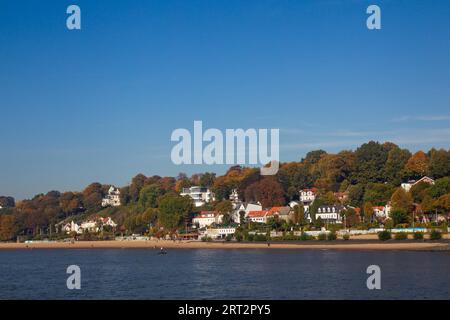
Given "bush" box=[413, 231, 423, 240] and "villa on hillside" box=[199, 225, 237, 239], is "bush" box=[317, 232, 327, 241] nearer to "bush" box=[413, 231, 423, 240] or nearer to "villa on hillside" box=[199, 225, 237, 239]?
"bush" box=[413, 231, 423, 240]

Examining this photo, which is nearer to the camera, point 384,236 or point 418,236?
point 418,236

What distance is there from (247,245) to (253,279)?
53156mm

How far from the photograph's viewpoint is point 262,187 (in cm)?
15125

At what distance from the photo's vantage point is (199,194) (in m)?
180

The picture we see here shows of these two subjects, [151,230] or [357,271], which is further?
[151,230]

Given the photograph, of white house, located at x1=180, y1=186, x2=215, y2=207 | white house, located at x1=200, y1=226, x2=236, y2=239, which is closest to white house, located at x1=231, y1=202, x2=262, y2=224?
white house, located at x1=200, y1=226, x2=236, y2=239

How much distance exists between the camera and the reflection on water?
4606cm

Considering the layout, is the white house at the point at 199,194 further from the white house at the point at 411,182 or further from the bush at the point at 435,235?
the bush at the point at 435,235

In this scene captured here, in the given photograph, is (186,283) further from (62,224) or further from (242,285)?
(62,224)

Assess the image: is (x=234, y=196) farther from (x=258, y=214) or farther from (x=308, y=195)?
(x=258, y=214)

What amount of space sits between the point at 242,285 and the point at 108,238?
11075 cm

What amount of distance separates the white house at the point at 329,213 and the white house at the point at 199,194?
53.0 metres

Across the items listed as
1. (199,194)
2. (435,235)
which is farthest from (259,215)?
(435,235)
